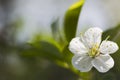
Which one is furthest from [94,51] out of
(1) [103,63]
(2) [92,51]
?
(1) [103,63]

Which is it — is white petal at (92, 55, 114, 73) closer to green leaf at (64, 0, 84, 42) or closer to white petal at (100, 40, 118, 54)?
white petal at (100, 40, 118, 54)

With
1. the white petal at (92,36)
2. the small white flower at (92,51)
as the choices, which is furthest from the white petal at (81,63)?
the white petal at (92,36)

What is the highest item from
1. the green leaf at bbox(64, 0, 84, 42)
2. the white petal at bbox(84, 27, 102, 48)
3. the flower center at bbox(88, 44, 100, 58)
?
the green leaf at bbox(64, 0, 84, 42)

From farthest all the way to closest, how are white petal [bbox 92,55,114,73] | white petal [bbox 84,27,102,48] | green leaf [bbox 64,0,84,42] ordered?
1. green leaf [bbox 64,0,84,42]
2. white petal [bbox 84,27,102,48]
3. white petal [bbox 92,55,114,73]

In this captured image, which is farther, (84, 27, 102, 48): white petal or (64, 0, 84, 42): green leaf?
(64, 0, 84, 42): green leaf

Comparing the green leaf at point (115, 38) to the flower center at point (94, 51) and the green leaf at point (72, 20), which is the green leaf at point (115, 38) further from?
the green leaf at point (72, 20)

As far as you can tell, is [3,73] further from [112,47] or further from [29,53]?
[112,47]

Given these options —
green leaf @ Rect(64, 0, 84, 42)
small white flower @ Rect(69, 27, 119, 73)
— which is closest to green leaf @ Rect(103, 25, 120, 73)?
small white flower @ Rect(69, 27, 119, 73)

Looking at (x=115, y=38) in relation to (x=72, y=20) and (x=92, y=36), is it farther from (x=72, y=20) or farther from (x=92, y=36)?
(x=72, y=20)
